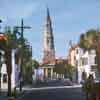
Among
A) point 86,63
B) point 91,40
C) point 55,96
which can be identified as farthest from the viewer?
point 86,63

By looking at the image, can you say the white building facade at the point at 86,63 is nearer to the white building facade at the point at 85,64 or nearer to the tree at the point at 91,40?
the white building facade at the point at 85,64

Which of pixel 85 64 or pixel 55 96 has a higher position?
pixel 85 64

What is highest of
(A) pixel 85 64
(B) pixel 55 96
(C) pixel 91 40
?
(C) pixel 91 40

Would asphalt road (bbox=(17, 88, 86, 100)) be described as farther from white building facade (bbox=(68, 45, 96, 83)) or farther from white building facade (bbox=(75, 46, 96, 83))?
white building facade (bbox=(75, 46, 96, 83))

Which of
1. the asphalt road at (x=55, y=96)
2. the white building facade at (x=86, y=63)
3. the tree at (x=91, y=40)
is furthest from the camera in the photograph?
the white building facade at (x=86, y=63)

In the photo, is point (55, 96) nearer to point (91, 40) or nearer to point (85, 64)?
point (91, 40)

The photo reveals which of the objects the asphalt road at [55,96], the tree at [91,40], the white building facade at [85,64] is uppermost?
the tree at [91,40]

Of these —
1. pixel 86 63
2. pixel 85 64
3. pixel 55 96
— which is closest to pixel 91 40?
pixel 55 96

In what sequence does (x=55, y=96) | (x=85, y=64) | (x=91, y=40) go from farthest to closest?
(x=85, y=64) → (x=91, y=40) → (x=55, y=96)

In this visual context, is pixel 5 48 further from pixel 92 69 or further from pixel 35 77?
pixel 35 77

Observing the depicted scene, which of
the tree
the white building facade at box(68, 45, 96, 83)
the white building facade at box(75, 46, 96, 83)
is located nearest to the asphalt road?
the tree

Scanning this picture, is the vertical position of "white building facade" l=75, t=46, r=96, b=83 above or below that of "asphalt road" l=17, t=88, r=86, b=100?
above

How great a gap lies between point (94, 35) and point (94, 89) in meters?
43.2

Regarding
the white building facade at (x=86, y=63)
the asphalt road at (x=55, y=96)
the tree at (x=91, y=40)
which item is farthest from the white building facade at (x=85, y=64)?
the asphalt road at (x=55, y=96)
